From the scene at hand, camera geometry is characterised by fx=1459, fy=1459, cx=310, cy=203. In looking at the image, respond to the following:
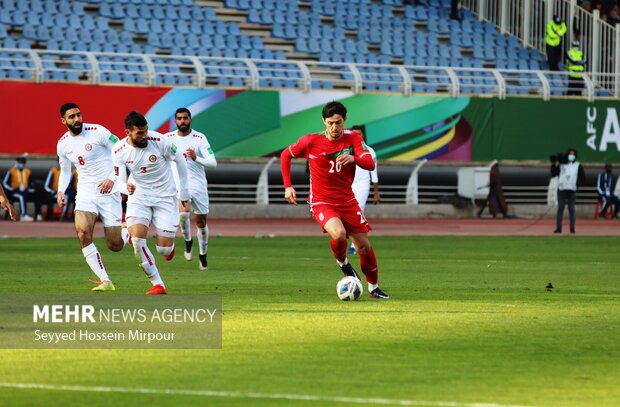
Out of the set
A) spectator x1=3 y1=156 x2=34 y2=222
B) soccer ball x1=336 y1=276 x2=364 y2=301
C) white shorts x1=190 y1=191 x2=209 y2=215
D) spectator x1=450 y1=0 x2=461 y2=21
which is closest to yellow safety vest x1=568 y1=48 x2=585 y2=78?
spectator x1=450 y1=0 x2=461 y2=21

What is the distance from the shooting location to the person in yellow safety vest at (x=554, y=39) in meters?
Answer: 47.7

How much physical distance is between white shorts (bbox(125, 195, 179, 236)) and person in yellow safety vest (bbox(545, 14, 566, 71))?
1280 inches

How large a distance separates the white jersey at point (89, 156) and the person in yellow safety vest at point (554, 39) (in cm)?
3219

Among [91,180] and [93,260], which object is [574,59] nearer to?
[91,180]

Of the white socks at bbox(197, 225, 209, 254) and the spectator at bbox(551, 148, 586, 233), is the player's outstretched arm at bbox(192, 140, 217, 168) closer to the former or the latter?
the white socks at bbox(197, 225, 209, 254)

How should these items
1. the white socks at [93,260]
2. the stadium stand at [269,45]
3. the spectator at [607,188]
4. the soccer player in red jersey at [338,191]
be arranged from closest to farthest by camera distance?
the soccer player in red jersey at [338,191]
the white socks at [93,260]
the stadium stand at [269,45]
the spectator at [607,188]

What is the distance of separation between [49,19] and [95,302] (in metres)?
28.3

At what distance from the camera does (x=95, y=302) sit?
14883 mm

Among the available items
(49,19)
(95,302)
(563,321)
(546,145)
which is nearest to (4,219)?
(49,19)

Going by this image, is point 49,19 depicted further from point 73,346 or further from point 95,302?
point 73,346

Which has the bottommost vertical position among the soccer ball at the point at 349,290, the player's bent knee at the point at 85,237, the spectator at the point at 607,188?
the spectator at the point at 607,188

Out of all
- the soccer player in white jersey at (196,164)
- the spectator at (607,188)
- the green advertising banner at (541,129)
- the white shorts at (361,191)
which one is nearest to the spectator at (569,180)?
the green advertising banner at (541,129)

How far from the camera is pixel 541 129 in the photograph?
46.4m

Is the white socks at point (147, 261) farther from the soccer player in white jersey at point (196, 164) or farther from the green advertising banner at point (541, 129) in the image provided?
the green advertising banner at point (541, 129)
